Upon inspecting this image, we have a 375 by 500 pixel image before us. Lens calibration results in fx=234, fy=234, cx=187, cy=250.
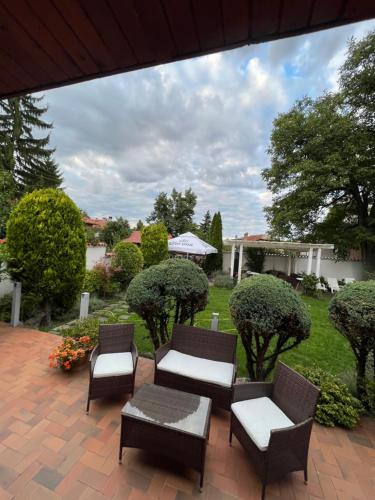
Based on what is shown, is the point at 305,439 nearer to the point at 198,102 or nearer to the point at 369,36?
the point at 198,102

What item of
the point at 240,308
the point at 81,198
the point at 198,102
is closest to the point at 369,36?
the point at 198,102

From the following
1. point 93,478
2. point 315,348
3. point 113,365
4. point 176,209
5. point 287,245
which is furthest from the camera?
point 176,209

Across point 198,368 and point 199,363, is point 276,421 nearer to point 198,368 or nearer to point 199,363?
→ point 198,368

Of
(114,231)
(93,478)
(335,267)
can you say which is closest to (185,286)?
(93,478)

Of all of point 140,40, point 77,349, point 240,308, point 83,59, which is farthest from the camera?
point 77,349

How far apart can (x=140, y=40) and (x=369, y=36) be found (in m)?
16.3

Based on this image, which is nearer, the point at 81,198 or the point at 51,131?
the point at 51,131

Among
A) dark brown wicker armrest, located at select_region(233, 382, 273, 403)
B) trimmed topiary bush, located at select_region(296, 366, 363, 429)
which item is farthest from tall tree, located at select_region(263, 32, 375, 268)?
dark brown wicker armrest, located at select_region(233, 382, 273, 403)

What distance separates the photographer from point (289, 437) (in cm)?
184

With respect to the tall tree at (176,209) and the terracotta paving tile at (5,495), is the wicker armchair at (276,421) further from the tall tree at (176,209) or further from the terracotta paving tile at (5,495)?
the tall tree at (176,209)

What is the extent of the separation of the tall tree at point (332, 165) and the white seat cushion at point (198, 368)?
1256 centimetres

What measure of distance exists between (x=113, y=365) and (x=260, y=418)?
5.91ft

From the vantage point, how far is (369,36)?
450 inches

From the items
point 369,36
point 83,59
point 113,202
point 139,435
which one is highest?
point 369,36
